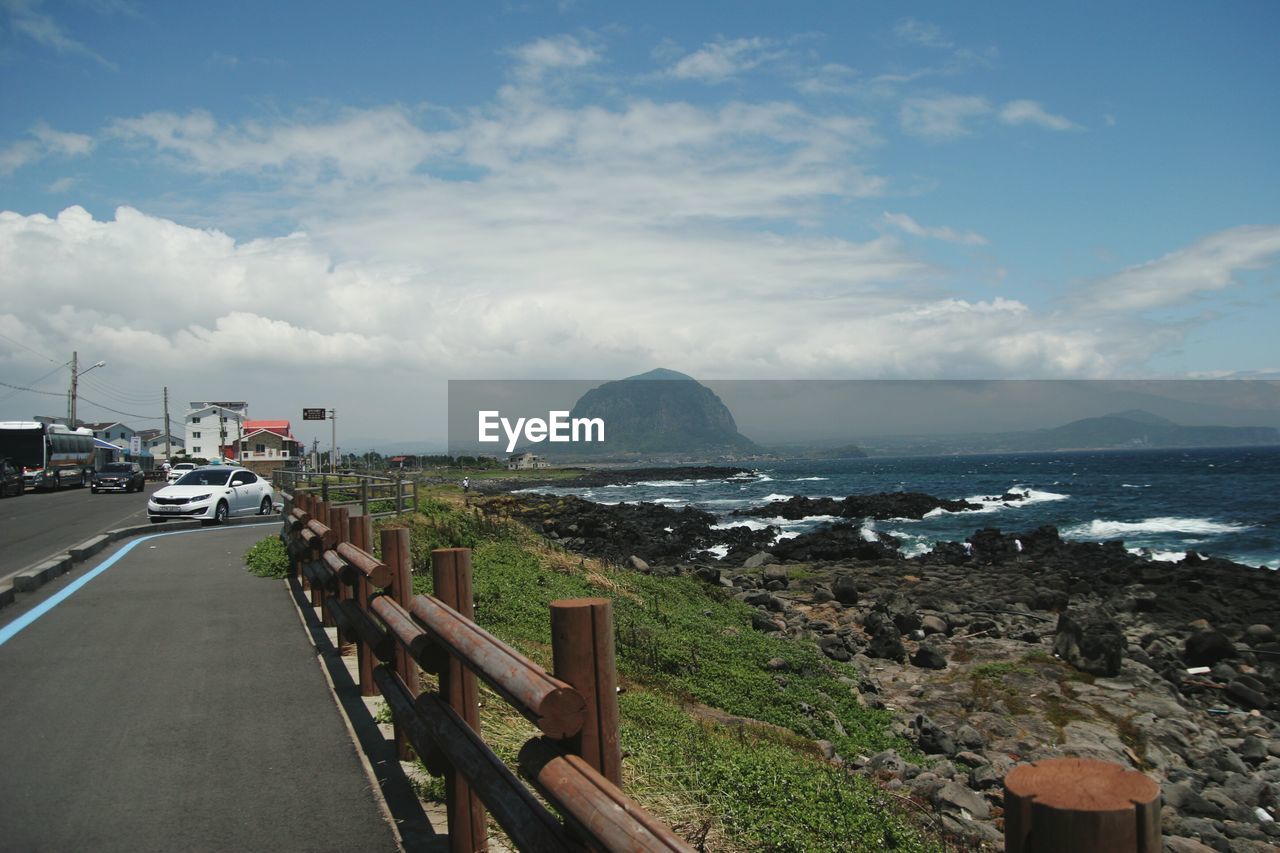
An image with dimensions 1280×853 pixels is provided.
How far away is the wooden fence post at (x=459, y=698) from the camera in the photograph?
167 inches

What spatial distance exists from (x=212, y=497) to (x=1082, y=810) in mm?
25515

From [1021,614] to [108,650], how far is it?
19.9 m

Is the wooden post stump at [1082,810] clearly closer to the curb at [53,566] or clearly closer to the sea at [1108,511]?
the curb at [53,566]

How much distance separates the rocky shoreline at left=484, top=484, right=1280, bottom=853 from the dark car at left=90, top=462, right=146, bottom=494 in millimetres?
30844

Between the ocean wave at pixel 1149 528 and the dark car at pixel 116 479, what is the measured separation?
4709cm

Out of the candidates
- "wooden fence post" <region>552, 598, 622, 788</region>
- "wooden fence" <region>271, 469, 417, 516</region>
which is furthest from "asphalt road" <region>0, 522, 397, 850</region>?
"wooden fence" <region>271, 469, 417, 516</region>

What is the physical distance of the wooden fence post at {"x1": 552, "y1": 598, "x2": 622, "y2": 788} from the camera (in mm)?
2891

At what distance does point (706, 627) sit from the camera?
15.7 meters

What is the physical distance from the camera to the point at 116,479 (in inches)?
1858

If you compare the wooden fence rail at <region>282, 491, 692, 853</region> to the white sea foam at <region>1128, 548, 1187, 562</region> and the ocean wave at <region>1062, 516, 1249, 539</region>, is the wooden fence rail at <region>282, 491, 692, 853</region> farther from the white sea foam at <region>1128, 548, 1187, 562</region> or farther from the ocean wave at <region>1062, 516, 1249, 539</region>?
the ocean wave at <region>1062, 516, 1249, 539</region>

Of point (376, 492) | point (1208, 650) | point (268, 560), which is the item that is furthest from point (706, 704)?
point (376, 492)

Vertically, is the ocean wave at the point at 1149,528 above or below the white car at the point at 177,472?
below

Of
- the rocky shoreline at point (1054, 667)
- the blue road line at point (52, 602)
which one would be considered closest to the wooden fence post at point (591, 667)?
the rocky shoreline at point (1054, 667)

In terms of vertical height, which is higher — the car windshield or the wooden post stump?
the wooden post stump
